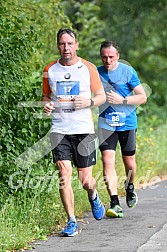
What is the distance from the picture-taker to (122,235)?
789 cm

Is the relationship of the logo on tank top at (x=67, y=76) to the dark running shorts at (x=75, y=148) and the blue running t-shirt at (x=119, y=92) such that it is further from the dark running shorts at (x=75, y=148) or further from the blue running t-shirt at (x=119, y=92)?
the blue running t-shirt at (x=119, y=92)

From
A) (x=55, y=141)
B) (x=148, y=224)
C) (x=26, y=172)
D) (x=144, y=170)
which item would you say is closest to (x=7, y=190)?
(x=26, y=172)

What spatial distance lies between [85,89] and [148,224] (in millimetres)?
1628

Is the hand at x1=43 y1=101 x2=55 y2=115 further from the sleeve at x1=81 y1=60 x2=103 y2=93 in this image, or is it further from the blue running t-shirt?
the blue running t-shirt

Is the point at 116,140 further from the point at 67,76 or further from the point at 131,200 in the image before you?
the point at 67,76

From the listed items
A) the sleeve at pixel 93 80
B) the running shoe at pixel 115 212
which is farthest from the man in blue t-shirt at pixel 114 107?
the sleeve at pixel 93 80

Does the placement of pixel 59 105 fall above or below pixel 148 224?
above

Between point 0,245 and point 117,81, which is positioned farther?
point 117,81

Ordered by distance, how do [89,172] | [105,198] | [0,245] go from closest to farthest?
[0,245] < [89,172] < [105,198]

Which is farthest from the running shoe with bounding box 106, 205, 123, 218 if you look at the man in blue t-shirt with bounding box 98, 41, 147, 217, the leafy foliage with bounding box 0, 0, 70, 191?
the leafy foliage with bounding box 0, 0, 70, 191

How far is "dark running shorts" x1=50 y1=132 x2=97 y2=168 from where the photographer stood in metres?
8.12

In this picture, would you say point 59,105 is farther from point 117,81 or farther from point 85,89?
point 117,81

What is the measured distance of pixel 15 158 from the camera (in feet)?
29.0

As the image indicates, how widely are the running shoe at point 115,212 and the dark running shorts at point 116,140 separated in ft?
2.32
